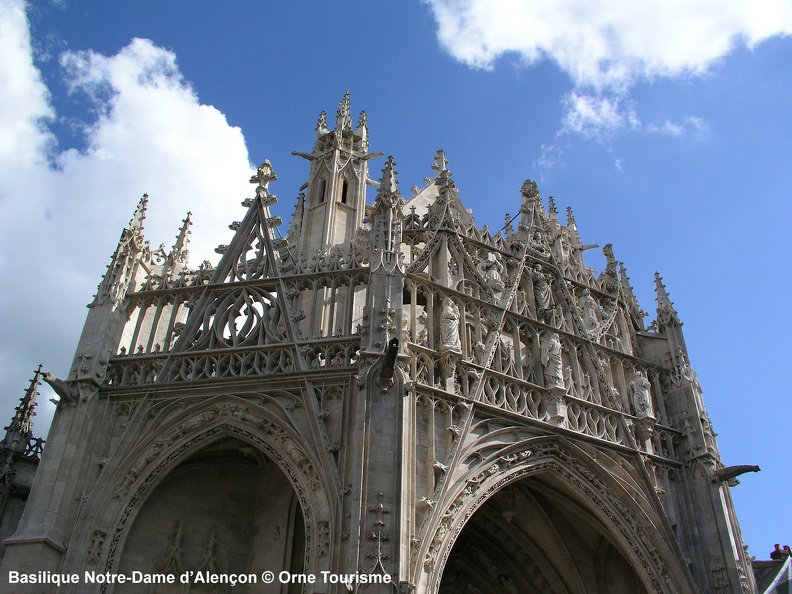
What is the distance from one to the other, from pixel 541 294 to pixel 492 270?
1271 mm

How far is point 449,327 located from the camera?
1498cm

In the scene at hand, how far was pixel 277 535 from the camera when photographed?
46.1ft

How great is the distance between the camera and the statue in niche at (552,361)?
15.7m

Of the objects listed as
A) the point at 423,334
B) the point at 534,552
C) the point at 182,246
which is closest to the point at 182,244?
the point at 182,246

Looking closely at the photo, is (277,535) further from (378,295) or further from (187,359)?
(378,295)

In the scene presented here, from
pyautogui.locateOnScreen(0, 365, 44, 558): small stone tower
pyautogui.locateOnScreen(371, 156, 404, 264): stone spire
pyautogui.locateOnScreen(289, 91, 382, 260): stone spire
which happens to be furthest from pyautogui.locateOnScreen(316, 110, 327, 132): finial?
pyautogui.locateOnScreen(0, 365, 44, 558): small stone tower

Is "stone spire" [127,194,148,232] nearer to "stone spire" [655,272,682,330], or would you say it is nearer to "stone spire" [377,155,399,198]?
"stone spire" [377,155,399,198]

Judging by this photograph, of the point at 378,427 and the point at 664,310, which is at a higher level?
the point at 664,310

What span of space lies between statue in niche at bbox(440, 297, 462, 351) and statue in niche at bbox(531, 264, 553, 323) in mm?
2630

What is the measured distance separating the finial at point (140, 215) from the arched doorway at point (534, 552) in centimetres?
925

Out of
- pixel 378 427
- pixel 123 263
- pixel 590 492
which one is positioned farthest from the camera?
pixel 123 263

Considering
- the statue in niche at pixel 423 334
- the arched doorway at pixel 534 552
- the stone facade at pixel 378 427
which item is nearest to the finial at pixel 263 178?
the stone facade at pixel 378 427

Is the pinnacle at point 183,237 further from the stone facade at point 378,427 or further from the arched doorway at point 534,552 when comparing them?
the arched doorway at point 534,552

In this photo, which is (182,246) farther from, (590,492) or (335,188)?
(590,492)
